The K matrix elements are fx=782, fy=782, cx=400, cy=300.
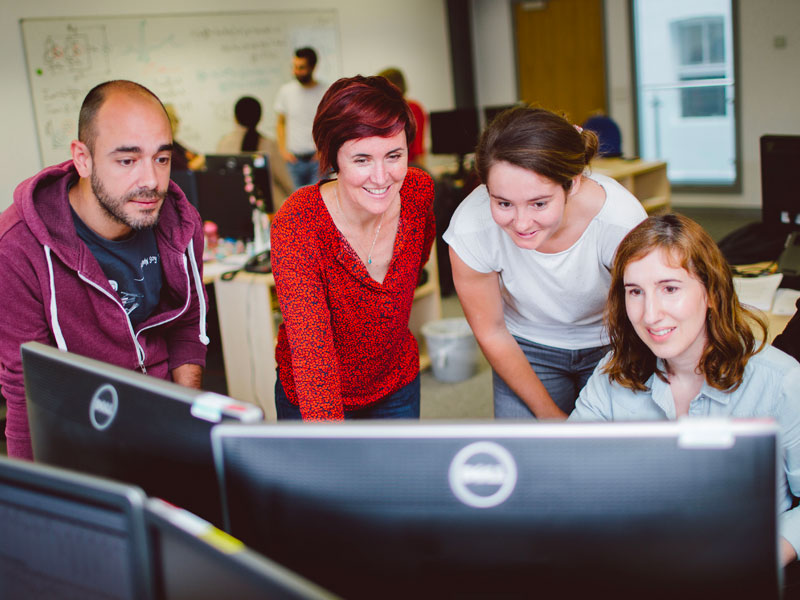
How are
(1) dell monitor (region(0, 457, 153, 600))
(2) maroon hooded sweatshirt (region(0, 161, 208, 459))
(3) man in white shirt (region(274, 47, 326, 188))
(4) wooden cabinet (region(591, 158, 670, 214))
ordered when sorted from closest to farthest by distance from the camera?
(1) dell monitor (region(0, 457, 153, 600)) → (2) maroon hooded sweatshirt (region(0, 161, 208, 459)) → (4) wooden cabinet (region(591, 158, 670, 214)) → (3) man in white shirt (region(274, 47, 326, 188))

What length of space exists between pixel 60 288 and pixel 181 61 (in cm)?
535

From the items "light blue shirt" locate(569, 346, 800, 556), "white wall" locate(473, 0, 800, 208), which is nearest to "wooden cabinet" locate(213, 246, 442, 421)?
"light blue shirt" locate(569, 346, 800, 556)

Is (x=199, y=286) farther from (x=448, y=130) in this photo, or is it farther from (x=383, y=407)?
(x=448, y=130)

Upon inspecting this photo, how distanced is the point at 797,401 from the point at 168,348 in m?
1.20

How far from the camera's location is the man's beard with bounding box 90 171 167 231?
4.57 feet

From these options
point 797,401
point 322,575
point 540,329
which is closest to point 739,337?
point 797,401

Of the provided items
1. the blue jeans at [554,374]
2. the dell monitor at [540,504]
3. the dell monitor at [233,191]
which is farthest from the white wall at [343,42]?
the dell monitor at [540,504]

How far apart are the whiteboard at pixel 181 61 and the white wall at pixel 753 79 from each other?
108 inches

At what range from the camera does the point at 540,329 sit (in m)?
1.85

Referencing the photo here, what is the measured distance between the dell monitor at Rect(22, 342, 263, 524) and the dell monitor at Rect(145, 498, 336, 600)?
6.5 inches

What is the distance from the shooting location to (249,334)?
3.48m

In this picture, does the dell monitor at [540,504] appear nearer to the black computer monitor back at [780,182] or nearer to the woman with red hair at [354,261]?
the woman with red hair at [354,261]

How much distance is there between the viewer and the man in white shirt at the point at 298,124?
21.1 feet

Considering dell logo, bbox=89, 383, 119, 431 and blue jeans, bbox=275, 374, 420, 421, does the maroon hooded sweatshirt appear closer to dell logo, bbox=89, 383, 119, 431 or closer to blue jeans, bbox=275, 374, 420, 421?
blue jeans, bbox=275, 374, 420, 421
